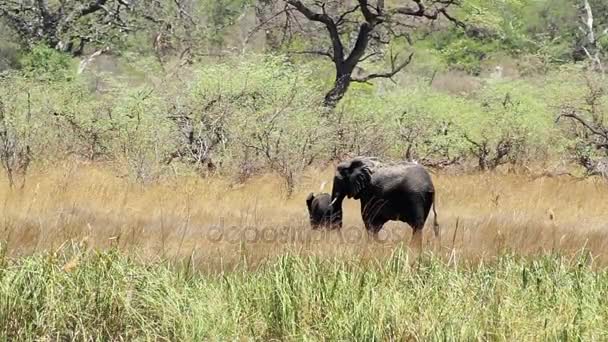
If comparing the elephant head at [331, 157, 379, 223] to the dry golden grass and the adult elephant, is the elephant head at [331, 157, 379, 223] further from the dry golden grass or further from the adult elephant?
the dry golden grass

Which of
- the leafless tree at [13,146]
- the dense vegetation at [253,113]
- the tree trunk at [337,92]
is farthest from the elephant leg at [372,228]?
the tree trunk at [337,92]

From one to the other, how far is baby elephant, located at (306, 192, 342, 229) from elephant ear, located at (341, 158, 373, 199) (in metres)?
0.37

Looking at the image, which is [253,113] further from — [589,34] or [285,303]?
[589,34]

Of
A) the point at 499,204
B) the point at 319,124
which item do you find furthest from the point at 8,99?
the point at 499,204

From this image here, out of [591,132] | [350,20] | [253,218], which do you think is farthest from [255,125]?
[350,20]

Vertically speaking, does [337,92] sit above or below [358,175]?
above

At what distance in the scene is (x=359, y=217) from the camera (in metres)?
9.65

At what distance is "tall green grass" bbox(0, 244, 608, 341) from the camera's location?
4.59 m

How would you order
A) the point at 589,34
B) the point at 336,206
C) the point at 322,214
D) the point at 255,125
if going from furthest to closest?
the point at 589,34
the point at 255,125
the point at 322,214
the point at 336,206

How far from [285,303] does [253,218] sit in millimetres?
3889

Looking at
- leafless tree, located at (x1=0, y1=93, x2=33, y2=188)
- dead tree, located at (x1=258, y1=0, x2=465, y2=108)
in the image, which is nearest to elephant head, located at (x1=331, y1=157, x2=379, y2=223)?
leafless tree, located at (x1=0, y1=93, x2=33, y2=188)

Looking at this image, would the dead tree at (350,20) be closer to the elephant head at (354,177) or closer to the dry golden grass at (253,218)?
the dry golden grass at (253,218)

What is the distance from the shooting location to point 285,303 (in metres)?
4.85

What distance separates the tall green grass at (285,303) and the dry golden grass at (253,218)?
46cm
